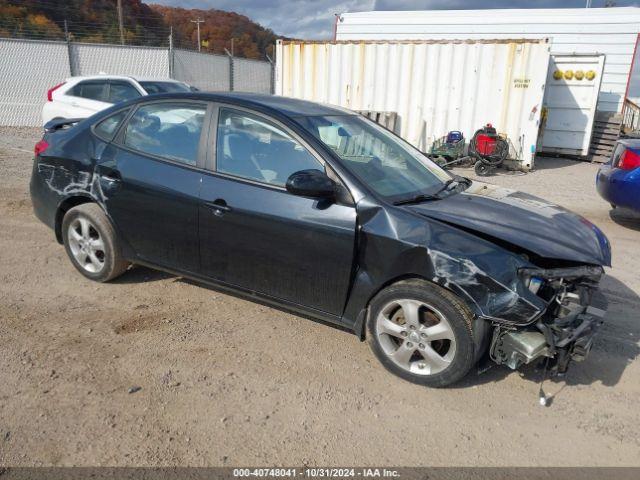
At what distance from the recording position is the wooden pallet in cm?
1369

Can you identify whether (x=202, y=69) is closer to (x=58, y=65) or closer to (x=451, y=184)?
(x=58, y=65)

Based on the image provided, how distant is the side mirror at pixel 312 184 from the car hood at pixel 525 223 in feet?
1.69

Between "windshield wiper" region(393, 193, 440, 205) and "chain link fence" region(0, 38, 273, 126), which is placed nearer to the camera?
"windshield wiper" region(393, 193, 440, 205)

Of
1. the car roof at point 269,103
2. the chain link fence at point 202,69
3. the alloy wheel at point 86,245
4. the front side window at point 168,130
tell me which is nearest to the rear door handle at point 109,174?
the front side window at point 168,130

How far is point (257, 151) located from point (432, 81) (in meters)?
9.68

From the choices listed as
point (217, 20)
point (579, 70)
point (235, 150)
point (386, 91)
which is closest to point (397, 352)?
point (235, 150)

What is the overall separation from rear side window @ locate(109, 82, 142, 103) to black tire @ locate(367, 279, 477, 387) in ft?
27.2

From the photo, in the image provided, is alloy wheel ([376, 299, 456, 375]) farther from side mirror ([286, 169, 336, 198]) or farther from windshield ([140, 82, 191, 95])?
windshield ([140, 82, 191, 95])

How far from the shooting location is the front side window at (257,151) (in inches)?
135

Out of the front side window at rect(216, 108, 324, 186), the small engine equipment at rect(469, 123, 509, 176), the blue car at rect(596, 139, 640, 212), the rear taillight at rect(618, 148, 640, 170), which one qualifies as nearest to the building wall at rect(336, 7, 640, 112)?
the small engine equipment at rect(469, 123, 509, 176)

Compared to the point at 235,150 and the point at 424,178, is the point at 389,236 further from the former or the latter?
the point at 235,150

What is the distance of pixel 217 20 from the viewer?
4806 centimetres

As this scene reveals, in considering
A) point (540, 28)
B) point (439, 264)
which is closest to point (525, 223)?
point (439, 264)

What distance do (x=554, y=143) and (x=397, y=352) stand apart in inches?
487
